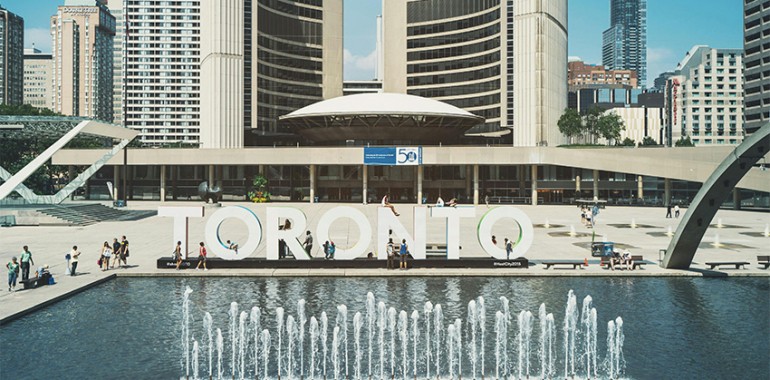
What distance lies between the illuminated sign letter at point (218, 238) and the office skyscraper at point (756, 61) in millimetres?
139719

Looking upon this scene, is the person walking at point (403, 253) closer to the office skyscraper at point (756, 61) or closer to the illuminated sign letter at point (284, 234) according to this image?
the illuminated sign letter at point (284, 234)

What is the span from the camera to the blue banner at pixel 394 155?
8306 centimetres

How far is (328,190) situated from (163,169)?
83.5ft

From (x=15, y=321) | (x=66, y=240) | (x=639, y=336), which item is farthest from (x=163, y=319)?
(x=66, y=240)

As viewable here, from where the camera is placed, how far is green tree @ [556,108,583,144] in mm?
107812

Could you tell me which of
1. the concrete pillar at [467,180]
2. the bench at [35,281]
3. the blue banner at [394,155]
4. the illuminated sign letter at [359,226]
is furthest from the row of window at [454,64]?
the bench at [35,281]

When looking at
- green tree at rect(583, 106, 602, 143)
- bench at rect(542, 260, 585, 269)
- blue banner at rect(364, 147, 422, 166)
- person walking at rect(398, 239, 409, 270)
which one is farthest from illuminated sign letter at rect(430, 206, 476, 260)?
green tree at rect(583, 106, 602, 143)

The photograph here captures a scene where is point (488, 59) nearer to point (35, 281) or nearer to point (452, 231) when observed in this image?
point (452, 231)

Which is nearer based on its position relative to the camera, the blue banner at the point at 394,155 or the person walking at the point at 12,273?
the person walking at the point at 12,273

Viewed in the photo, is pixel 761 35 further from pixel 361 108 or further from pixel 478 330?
pixel 478 330

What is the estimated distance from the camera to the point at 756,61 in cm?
14262

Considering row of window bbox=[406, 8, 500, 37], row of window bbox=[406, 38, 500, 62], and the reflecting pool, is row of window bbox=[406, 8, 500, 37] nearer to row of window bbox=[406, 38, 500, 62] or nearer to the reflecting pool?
row of window bbox=[406, 38, 500, 62]

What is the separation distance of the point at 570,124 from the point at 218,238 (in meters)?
88.5

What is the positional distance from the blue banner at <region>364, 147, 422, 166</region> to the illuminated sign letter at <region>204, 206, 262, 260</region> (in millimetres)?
52343
